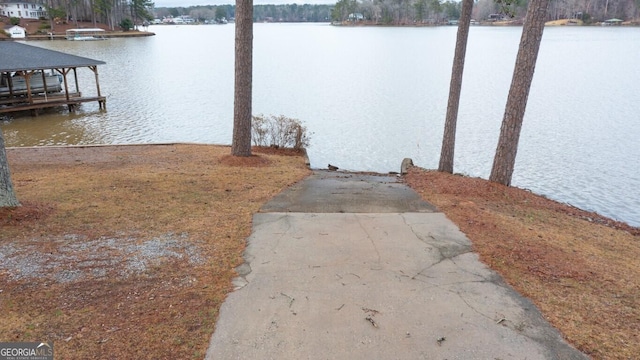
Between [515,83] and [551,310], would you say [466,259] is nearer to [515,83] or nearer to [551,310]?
[551,310]

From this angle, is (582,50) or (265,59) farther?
(582,50)

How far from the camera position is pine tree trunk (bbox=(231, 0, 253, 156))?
9.09m

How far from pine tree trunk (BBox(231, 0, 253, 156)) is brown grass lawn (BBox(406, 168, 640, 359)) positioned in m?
4.20

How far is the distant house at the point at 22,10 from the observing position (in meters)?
84.3

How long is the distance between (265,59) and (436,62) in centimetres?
1551

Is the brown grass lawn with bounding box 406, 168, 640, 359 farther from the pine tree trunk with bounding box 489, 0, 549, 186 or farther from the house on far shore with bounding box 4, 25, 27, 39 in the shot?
the house on far shore with bounding box 4, 25, 27, 39

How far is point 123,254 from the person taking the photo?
470 cm

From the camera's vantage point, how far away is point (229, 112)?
19.8m

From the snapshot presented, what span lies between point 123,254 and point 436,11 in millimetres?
125284

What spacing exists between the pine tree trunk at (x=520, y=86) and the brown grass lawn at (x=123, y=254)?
405 cm

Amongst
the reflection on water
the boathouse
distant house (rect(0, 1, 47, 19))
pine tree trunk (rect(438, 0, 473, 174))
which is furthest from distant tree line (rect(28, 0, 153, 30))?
pine tree trunk (rect(438, 0, 473, 174))

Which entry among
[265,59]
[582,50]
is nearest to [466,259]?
[265,59]

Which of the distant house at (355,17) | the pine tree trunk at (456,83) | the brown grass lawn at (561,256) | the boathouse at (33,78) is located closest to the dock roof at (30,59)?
the boathouse at (33,78)

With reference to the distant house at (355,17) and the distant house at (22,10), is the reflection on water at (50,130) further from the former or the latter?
the distant house at (355,17)
